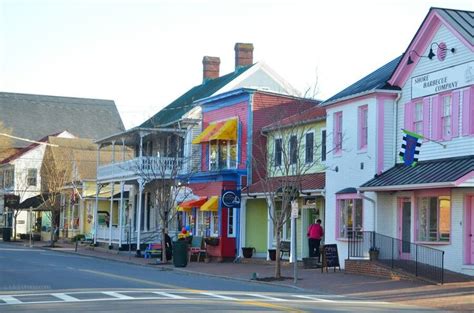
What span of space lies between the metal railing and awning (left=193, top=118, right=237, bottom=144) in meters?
10.9

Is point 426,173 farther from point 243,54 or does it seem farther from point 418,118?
point 243,54

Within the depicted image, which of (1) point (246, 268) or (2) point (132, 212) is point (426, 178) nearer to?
(1) point (246, 268)

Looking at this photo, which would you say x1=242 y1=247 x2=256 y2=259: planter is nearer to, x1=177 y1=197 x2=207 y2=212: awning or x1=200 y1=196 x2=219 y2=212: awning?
x1=200 y1=196 x2=219 y2=212: awning

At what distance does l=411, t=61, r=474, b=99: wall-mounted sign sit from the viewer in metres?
26.6

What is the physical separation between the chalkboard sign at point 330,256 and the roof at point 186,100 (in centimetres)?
1825

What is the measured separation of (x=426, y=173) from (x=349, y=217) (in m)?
5.46

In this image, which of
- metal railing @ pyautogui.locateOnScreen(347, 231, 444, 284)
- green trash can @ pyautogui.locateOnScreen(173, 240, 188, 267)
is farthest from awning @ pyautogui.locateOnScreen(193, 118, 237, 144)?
metal railing @ pyautogui.locateOnScreen(347, 231, 444, 284)

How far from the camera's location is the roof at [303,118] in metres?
34.8

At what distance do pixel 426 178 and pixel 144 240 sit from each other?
80.1 ft

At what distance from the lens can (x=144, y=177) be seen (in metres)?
43.3

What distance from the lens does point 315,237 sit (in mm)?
32188

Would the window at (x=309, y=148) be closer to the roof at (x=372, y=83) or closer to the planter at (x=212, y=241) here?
the roof at (x=372, y=83)

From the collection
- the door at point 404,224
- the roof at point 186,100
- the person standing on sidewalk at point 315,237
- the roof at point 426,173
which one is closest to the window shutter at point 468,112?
the roof at point 426,173

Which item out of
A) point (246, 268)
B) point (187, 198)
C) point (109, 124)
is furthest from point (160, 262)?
point (109, 124)
